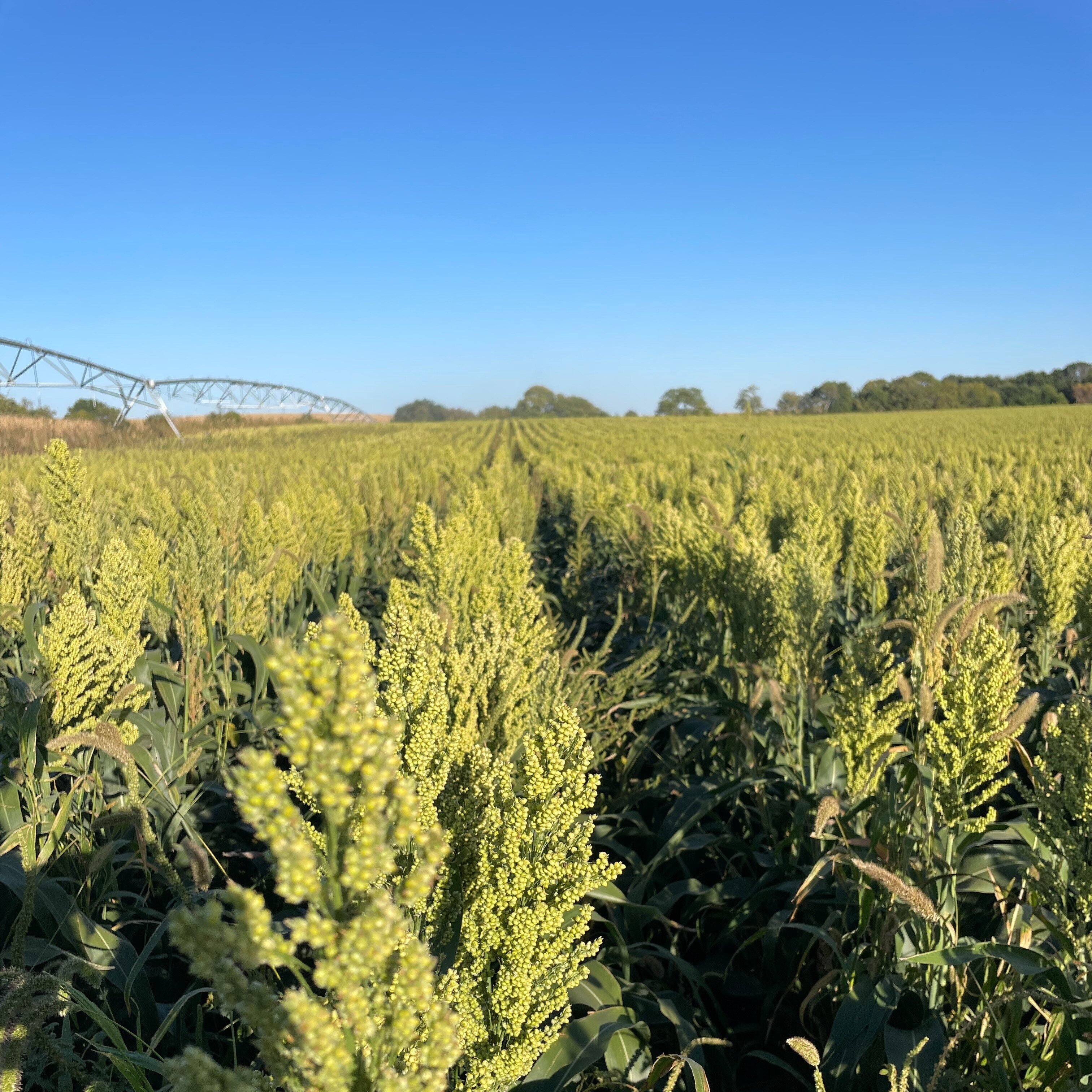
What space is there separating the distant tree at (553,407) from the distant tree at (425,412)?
53.6ft

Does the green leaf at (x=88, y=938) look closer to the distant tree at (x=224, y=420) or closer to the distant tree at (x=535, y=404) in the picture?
the distant tree at (x=224, y=420)

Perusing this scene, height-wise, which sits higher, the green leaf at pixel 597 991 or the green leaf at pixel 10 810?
the green leaf at pixel 10 810

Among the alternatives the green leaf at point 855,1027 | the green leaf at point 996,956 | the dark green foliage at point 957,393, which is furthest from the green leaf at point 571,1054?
the dark green foliage at point 957,393

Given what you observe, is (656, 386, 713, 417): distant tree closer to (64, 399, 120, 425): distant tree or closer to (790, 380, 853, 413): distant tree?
(790, 380, 853, 413): distant tree

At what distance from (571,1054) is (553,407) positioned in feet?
422

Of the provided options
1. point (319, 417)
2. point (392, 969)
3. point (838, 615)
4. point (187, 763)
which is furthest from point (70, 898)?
point (319, 417)

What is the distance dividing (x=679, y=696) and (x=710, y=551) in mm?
886

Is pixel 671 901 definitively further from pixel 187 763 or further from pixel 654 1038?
pixel 187 763

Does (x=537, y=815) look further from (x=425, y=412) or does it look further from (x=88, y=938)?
(x=425, y=412)

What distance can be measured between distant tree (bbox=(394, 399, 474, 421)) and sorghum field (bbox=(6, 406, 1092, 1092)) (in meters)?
140

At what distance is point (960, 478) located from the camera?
8.88 meters

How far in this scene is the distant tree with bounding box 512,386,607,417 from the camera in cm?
12131

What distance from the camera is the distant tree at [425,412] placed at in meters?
144

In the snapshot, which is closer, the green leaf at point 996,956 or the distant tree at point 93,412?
the green leaf at point 996,956
